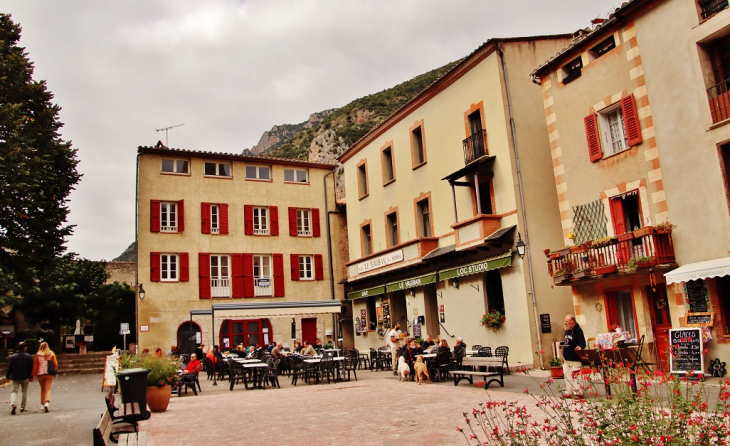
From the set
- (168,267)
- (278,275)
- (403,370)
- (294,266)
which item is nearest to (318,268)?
(294,266)

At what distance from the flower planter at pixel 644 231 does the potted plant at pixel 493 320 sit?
5791 millimetres

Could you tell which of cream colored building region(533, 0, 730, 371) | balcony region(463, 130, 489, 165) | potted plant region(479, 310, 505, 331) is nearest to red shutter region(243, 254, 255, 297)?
balcony region(463, 130, 489, 165)

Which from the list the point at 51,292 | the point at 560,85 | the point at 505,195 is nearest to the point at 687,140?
the point at 560,85

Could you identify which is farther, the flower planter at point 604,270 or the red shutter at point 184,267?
the red shutter at point 184,267

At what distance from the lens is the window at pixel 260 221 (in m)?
32.0

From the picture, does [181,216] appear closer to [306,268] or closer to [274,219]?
[274,219]

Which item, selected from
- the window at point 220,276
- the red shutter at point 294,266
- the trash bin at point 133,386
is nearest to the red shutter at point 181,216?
the window at point 220,276

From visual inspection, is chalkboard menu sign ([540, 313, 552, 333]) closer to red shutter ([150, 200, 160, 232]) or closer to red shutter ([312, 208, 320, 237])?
red shutter ([312, 208, 320, 237])

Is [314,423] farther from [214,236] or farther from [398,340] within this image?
[214,236]

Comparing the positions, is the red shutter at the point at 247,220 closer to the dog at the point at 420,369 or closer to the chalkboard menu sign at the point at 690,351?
the dog at the point at 420,369

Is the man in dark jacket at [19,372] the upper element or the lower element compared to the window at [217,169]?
lower

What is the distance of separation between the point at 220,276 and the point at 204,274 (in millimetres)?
898

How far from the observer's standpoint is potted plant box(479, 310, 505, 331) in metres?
18.5

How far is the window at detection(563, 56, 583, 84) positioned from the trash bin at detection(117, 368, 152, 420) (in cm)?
1348
